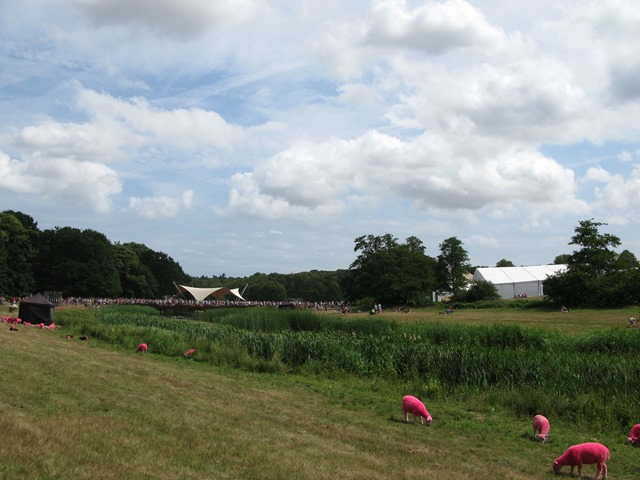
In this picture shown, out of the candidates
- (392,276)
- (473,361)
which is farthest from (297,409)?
(392,276)

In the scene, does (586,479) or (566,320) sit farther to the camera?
(566,320)

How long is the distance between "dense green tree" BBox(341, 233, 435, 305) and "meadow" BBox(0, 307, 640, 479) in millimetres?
55351

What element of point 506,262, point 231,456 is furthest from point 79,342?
point 506,262

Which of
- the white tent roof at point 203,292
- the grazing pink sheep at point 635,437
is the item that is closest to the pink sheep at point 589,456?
the grazing pink sheep at point 635,437

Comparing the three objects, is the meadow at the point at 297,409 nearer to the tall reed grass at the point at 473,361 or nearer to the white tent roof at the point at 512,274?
the tall reed grass at the point at 473,361

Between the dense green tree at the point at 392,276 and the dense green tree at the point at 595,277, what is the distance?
74.6 feet

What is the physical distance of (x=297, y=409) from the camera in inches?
470

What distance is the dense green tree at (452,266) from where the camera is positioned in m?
86.3

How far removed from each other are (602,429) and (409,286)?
67.1 m

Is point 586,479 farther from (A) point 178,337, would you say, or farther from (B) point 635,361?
(A) point 178,337

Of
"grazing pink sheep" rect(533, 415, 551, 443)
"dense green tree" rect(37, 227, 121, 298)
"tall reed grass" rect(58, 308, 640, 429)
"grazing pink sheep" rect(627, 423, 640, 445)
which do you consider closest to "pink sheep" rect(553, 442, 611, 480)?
"grazing pink sheep" rect(533, 415, 551, 443)

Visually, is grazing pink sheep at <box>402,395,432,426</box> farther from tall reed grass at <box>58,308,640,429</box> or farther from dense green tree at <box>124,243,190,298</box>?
dense green tree at <box>124,243,190,298</box>

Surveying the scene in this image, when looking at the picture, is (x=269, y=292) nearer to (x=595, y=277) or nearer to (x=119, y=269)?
(x=119, y=269)

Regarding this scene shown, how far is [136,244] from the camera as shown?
397ft
